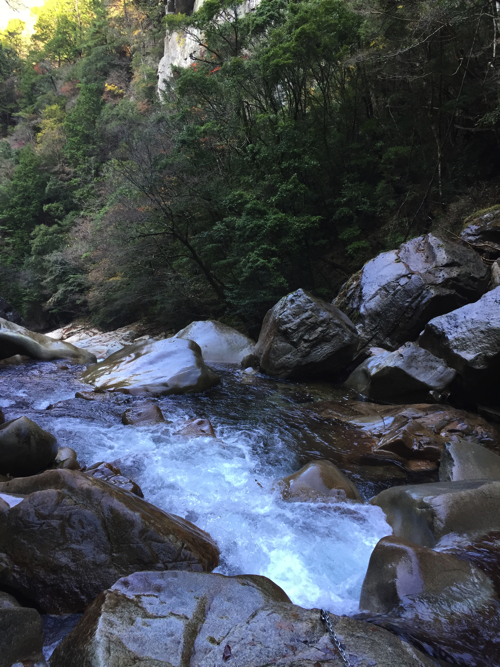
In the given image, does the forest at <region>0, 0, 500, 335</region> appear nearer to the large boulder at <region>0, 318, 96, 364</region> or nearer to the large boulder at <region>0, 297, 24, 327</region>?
the large boulder at <region>0, 318, 96, 364</region>

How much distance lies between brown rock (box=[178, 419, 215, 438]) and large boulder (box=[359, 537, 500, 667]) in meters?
3.43

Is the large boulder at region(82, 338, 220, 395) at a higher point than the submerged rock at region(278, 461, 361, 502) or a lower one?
higher

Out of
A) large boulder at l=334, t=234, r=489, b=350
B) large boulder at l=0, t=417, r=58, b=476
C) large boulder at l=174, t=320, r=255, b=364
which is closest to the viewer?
large boulder at l=0, t=417, r=58, b=476

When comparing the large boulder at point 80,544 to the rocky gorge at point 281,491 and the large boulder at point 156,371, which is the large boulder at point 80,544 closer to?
the rocky gorge at point 281,491

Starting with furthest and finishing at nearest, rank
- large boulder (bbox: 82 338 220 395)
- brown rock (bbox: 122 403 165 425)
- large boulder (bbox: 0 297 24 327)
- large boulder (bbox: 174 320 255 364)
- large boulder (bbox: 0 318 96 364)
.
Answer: large boulder (bbox: 0 297 24 327), large boulder (bbox: 174 320 255 364), large boulder (bbox: 0 318 96 364), large boulder (bbox: 82 338 220 395), brown rock (bbox: 122 403 165 425)

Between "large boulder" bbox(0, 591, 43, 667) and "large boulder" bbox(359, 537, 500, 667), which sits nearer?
"large boulder" bbox(0, 591, 43, 667)

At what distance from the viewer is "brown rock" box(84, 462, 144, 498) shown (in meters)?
4.08

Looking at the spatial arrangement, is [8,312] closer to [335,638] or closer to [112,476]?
[112,476]

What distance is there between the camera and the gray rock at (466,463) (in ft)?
14.8

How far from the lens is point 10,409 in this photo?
6.71m

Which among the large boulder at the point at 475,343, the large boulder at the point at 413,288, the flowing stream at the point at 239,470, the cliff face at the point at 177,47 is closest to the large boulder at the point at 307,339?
the flowing stream at the point at 239,470

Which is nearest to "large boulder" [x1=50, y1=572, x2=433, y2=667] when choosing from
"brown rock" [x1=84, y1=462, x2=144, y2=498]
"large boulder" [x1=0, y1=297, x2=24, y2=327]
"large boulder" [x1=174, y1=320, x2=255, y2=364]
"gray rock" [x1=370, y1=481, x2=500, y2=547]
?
"gray rock" [x1=370, y1=481, x2=500, y2=547]

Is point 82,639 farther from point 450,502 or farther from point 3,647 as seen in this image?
point 450,502

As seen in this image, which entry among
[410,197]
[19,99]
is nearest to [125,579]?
[410,197]
